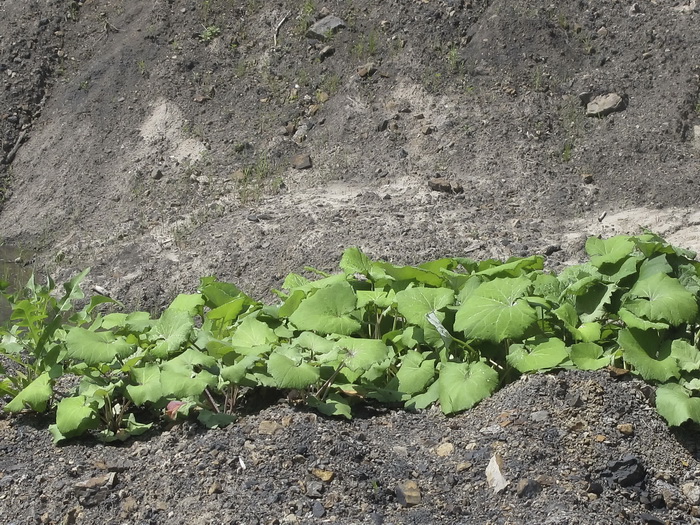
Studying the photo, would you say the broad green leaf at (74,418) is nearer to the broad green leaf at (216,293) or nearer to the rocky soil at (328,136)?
the rocky soil at (328,136)

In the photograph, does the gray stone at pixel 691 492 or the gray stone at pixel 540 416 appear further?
the gray stone at pixel 540 416

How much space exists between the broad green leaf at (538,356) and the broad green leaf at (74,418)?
1.68 m

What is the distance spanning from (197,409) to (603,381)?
1.63 metres

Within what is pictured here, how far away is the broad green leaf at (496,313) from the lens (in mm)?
3412

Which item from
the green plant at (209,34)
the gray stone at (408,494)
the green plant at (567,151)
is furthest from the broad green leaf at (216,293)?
the green plant at (209,34)

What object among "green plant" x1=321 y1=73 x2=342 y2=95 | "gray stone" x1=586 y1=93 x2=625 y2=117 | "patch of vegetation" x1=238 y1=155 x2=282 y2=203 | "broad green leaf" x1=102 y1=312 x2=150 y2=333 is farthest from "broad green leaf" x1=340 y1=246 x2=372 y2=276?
"green plant" x1=321 y1=73 x2=342 y2=95

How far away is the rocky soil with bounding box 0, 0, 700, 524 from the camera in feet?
22.1

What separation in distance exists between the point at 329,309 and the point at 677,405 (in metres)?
1.45

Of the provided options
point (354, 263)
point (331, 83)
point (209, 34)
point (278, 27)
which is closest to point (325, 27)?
point (278, 27)

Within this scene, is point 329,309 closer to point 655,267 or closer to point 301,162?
point 655,267

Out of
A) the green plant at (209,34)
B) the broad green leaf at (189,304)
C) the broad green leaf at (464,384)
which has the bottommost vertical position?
the green plant at (209,34)

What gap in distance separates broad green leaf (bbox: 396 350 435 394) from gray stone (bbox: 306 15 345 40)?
5.89m

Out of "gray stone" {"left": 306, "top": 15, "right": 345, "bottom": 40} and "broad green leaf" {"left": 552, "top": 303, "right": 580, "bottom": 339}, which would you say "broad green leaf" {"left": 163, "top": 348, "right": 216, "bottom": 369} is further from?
"gray stone" {"left": 306, "top": 15, "right": 345, "bottom": 40}

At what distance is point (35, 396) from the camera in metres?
3.53
